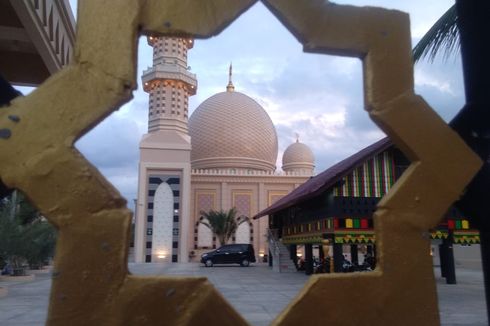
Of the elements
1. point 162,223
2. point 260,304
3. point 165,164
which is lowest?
point 260,304

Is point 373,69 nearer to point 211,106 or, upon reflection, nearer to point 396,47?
point 396,47

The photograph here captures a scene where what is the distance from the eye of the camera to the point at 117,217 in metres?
2.08

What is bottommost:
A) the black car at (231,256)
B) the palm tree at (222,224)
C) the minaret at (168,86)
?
the black car at (231,256)

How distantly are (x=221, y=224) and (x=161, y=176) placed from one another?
5.59 metres

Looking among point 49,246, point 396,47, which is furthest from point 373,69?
point 49,246

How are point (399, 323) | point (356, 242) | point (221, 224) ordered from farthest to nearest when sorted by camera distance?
point (221, 224)
point (356, 242)
point (399, 323)

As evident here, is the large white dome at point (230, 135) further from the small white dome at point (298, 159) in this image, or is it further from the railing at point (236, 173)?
the small white dome at point (298, 159)

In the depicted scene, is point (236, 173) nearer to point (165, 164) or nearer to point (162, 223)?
point (165, 164)

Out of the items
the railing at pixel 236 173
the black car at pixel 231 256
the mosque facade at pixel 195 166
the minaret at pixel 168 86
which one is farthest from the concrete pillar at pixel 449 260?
the minaret at pixel 168 86

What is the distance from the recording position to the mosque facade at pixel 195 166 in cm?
3081

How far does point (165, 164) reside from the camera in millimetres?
31516

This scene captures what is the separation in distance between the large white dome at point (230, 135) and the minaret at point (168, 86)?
365cm

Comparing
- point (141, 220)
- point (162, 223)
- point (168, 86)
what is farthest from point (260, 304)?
point (168, 86)

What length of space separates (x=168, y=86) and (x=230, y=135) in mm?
6779
